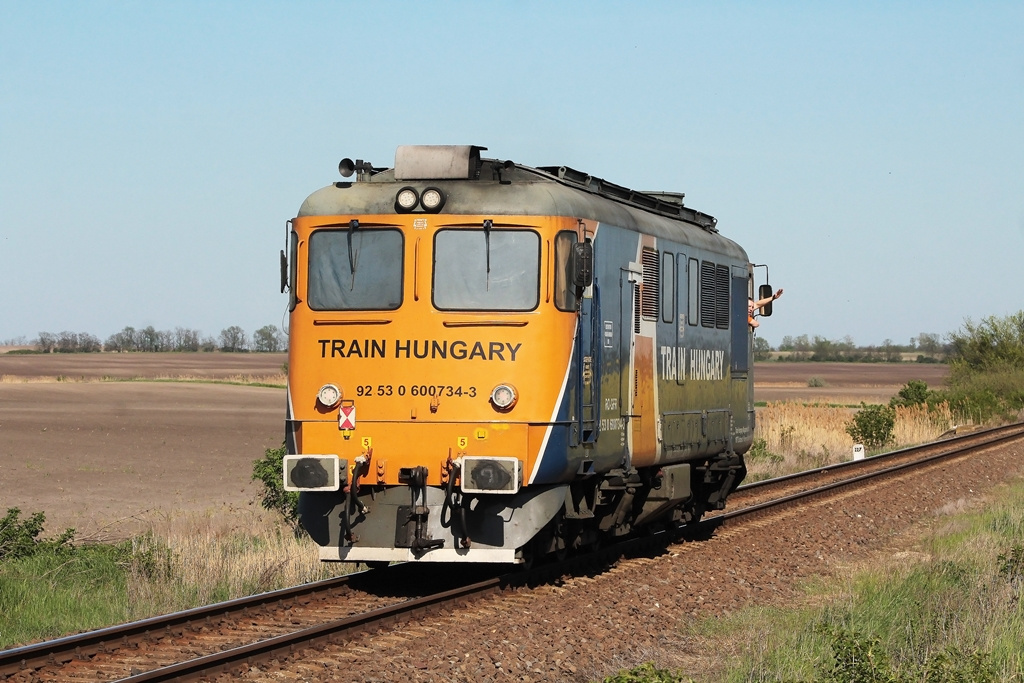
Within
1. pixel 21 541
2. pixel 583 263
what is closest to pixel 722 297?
pixel 583 263

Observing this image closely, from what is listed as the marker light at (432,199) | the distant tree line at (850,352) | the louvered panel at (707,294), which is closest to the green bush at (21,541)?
the marker light at (432,199)

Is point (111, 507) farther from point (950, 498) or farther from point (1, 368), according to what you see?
point (1, 368)

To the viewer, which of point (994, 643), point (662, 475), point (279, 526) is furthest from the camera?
point (279, 526)

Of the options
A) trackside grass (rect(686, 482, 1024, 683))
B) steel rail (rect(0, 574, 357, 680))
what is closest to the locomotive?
steel rail (rect(0, 574, 357, 680))

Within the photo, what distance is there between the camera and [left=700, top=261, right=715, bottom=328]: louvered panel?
555 inches

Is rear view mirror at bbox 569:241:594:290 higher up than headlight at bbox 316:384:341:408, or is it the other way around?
rear view mirror at bbox 569:241:594:290

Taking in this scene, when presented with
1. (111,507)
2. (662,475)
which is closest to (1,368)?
(111,507)

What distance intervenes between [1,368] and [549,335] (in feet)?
322

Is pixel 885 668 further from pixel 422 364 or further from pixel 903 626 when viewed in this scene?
pixel 422 364

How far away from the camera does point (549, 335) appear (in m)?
10.4

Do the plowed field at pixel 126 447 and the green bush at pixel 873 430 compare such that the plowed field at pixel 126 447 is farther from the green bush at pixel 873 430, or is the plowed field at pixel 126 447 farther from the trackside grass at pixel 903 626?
the green bush at pixel 873 430

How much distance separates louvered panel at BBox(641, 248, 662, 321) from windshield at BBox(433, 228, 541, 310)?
2201 millimetres

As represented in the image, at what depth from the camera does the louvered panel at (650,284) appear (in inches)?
490

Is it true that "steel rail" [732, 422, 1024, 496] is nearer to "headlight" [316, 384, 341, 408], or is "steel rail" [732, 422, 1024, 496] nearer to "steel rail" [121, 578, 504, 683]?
"steel rail" [121, 578, 504, 683]
